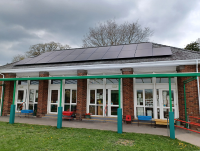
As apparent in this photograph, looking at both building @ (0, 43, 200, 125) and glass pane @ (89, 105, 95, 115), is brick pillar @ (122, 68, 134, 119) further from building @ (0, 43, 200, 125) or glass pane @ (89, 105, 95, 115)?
glass pane @ (89, 105, 95, 115)

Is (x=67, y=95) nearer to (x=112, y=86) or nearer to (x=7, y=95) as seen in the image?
(x=112, y=86)

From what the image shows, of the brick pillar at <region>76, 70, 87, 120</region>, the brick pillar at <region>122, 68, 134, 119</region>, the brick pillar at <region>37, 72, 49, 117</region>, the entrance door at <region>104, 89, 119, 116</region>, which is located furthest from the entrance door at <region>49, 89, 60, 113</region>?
the brick pillar at <region>122, 68, 134, 119</region>

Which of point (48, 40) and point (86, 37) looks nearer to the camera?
point (86, 37)

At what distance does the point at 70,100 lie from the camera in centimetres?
1134

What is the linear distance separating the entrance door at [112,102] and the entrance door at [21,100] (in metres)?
7.14

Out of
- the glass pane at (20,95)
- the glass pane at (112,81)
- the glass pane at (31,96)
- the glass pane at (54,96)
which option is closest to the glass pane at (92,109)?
the glass pane at (112,81)

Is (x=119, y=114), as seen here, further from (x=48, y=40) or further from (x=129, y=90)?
(x=48, y=40)

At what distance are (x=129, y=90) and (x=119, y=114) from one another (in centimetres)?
278

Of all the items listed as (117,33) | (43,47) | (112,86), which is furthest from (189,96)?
(43,47)

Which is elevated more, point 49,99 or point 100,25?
point 100,25

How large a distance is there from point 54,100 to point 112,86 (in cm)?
489

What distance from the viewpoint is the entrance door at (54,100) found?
11.7 metres

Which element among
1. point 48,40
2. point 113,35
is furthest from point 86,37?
point 48,40

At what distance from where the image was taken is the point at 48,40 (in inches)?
1252
